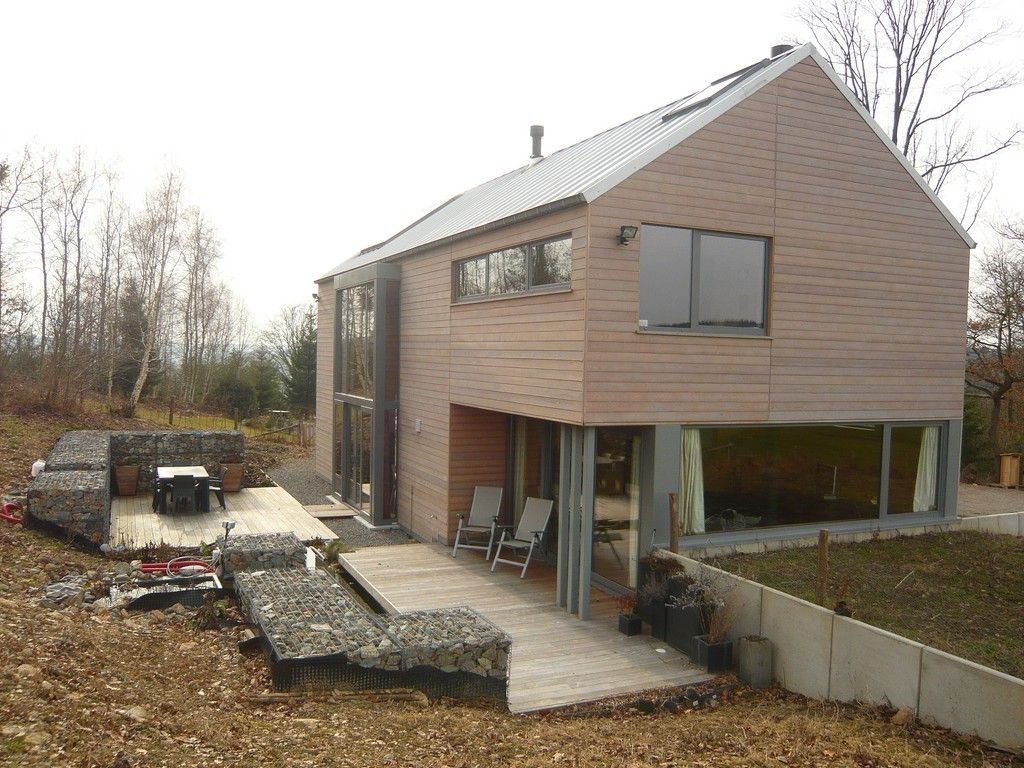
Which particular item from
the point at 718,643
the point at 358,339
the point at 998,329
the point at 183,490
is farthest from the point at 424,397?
the point at 998,329

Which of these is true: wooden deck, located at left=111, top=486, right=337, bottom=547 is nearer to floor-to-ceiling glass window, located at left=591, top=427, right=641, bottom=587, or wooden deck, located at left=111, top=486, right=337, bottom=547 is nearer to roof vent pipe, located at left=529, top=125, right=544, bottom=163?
floor-to-ceiling glass window, located at left=591, top=427, right=641, bottom=587

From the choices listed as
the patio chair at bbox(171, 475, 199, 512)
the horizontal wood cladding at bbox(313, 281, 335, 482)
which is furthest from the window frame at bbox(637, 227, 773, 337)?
the horizontal wood cladding at bbox(313, 281, 335, 482)

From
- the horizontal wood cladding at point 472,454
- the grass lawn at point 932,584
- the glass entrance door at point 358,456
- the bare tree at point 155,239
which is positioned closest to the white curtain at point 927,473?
the grass lawn at point 932,584

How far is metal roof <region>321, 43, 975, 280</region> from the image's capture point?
809 centimetres

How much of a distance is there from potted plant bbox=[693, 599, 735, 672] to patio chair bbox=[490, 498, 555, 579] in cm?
300

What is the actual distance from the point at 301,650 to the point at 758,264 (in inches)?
247

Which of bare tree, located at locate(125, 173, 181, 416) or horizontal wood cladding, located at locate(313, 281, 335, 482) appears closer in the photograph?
horizontal wood cladding, located at locate(313, 281, 335, 482)

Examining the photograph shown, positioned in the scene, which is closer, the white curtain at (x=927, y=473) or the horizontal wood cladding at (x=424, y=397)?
the white curtain at (x=927, y=473)

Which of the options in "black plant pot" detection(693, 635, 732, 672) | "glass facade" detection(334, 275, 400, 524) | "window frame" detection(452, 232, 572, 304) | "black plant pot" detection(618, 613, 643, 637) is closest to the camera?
"black plant pot" detection(693, 635, 732, 672)

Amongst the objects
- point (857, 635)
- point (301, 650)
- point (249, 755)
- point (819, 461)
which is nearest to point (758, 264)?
point (819, 461)

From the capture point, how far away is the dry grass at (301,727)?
406 cm

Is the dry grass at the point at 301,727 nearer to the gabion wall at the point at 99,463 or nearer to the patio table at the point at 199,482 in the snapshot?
the gabion wall at the point at 99,463

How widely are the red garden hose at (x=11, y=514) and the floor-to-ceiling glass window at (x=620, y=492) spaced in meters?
6.89

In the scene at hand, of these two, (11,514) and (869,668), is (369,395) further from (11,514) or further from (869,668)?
(869,668)
